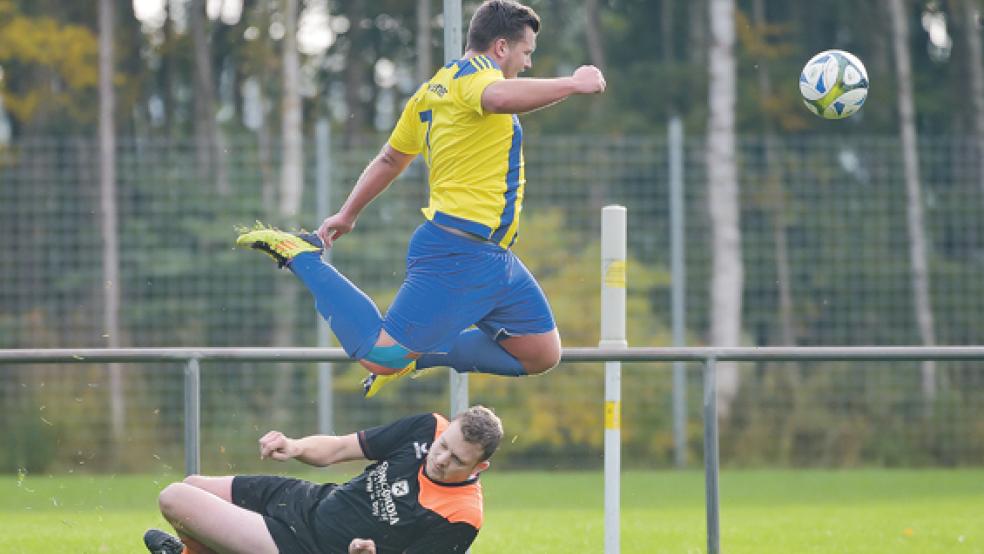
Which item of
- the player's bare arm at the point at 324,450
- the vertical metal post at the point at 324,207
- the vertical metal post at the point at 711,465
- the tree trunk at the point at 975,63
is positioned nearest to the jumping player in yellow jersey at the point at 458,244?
the player's bare arm at the point at 324,450

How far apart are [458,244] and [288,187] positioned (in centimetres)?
902

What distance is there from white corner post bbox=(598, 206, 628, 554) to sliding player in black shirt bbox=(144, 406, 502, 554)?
1.98 ft

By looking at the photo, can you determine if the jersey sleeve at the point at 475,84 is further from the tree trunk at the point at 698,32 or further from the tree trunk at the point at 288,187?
the tree trunk at the point at 698,32

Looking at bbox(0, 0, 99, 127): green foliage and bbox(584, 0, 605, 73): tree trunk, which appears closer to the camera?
bbox(0, 0, 99, 127): green foliage

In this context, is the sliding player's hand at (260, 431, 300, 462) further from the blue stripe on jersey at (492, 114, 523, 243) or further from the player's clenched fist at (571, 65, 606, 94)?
the player's clenched fist at (571, 65, 606, 94)

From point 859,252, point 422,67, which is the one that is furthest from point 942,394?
point 422,67

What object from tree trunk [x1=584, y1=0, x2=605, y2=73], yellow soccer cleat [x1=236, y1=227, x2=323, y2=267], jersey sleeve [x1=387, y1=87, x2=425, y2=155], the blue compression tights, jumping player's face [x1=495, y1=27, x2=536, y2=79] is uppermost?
tree trunk [x1=584, y1=0, x2=605, y2=73]

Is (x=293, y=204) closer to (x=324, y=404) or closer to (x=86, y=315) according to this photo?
(x=86, y=315)

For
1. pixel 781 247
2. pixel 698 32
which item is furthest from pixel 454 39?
pixel 698 32

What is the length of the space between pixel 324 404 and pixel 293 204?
3535 mm

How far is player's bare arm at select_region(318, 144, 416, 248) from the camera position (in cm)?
579

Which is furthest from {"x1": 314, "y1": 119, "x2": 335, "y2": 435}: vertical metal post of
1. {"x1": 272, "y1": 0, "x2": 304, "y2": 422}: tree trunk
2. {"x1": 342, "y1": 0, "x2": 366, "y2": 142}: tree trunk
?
{"x1": 342, "y1": 0, "x2": 366, "y2": 142}: tree trunk

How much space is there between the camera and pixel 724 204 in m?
13.9

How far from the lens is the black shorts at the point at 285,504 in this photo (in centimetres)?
500
